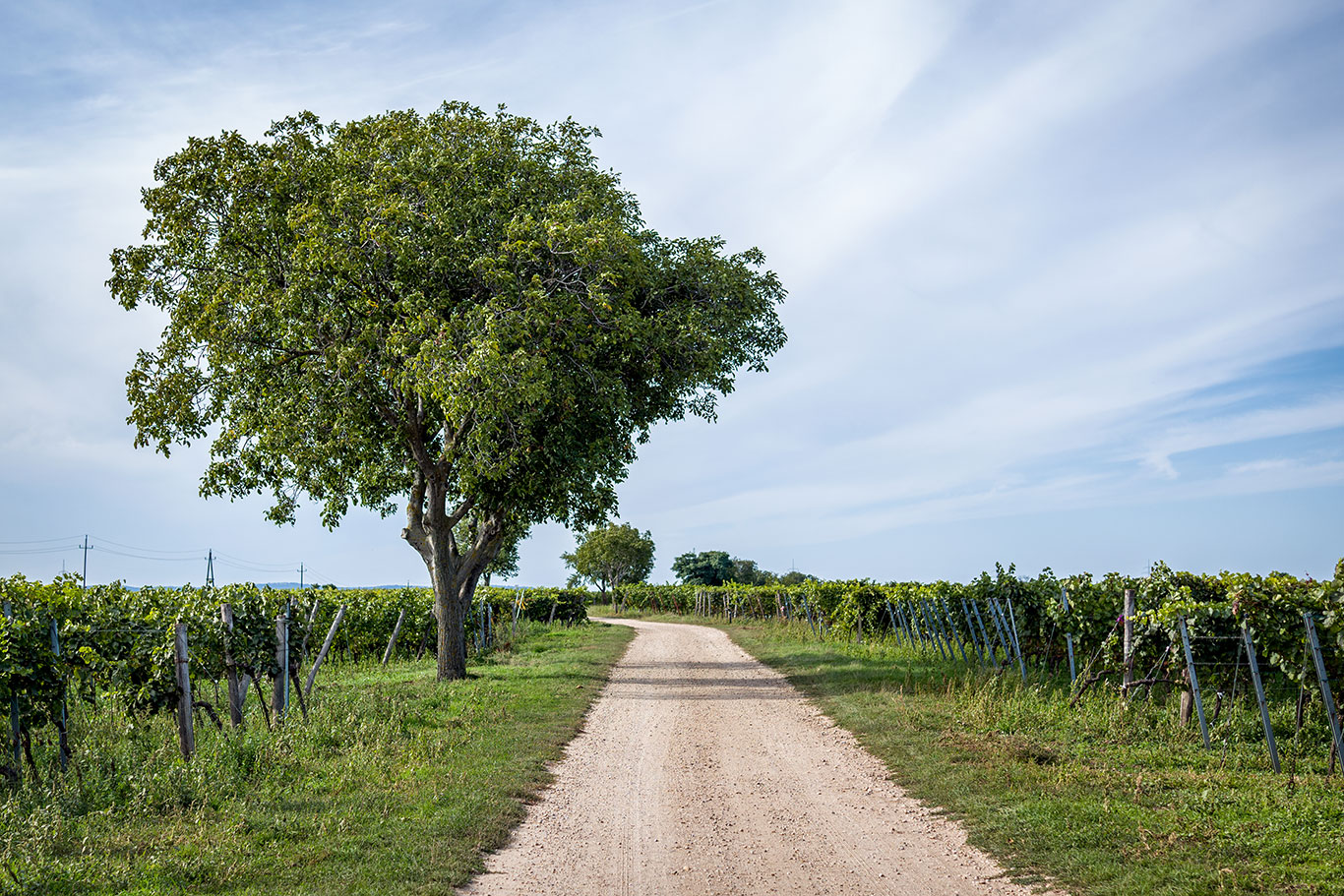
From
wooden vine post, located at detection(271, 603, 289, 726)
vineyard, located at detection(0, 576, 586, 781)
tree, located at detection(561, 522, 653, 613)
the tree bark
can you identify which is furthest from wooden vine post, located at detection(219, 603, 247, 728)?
tree, located at detection(561, 522, 653, 613)

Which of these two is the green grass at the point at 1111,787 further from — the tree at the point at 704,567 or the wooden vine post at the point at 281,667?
the tree at the point at 704,567

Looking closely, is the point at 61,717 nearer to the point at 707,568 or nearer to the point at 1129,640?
the point at 1129,640

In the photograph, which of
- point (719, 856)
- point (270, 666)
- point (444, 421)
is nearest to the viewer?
point (719, 856)

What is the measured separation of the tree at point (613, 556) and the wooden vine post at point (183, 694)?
62.2m

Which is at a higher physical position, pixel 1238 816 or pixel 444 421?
pixel 444 421

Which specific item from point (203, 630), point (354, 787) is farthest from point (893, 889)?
point (203, 630)

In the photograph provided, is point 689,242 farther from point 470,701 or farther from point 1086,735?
point 1086,735

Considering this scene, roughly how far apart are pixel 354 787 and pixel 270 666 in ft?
15.3

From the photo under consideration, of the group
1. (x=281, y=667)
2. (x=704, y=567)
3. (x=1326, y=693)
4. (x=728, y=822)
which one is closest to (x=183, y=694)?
(x=281, y=667)

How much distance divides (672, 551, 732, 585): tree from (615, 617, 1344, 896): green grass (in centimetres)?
7488

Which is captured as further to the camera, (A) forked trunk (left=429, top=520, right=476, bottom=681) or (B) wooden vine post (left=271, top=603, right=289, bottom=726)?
(A) forked trunk (left=429, top=520, right=476, bottom=681)

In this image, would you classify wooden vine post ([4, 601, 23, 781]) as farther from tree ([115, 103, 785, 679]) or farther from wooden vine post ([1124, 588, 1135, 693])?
wooden vine post ([1124, 588, 1135, 693])

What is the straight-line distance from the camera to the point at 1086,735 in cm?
1228

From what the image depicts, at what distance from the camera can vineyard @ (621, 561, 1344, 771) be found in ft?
37.3
